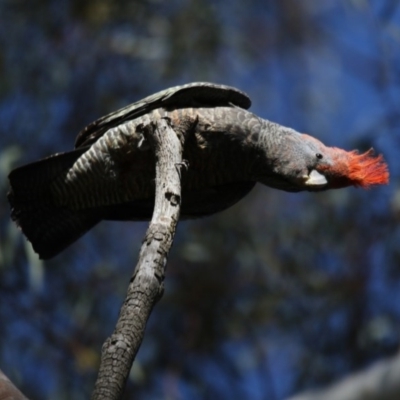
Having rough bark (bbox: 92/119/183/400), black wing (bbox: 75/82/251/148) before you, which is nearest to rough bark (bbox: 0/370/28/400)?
rough bark (bbox: 92/119/183/400)

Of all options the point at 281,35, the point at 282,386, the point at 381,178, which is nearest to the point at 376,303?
the point at 282,386

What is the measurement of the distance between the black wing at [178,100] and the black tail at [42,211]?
0.41 feet

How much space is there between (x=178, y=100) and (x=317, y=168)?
1.19ft

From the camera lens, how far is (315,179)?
7.22 ft

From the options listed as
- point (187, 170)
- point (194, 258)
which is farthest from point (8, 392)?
point (194, 258)

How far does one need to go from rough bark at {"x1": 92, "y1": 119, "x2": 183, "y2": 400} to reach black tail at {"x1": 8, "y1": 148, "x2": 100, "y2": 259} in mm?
358

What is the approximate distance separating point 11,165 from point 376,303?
7.33ft

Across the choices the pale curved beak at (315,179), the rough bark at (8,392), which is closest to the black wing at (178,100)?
the pale curved beak at (315,179)

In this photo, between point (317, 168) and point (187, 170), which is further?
point (317, 168)

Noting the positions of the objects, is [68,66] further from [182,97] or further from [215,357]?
[182,97]

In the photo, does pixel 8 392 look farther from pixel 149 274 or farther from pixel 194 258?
pixel 194 258

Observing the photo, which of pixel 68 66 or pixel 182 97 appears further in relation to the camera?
pixel 68 66

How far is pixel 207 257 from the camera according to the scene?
17.7ft

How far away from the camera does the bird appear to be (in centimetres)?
212
